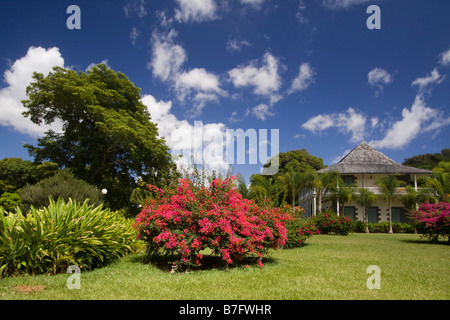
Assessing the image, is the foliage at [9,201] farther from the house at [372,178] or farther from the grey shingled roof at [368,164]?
the grey shingled roof at [368,164]

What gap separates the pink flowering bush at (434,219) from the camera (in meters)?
15.0

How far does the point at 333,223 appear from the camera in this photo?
21.2m

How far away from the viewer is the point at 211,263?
8.48 meters

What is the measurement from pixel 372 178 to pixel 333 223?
15.1 meters

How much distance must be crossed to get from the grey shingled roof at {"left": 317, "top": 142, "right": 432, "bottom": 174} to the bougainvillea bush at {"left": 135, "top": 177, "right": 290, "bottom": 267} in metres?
26.7

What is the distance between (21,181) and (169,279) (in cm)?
3653

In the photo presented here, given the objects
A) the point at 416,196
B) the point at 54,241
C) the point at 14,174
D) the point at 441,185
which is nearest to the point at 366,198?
the point at 416,196

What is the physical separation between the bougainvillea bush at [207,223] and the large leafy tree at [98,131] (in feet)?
54.3

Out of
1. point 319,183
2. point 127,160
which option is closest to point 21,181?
point 127,160

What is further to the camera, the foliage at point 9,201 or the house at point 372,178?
the house at point 372,178

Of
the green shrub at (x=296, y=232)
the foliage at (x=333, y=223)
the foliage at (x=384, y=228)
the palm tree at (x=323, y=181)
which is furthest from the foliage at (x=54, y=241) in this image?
the foliage at (x=384, y=228)

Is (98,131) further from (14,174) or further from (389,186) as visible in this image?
(389,186)

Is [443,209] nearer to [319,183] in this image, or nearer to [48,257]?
[319,183]
